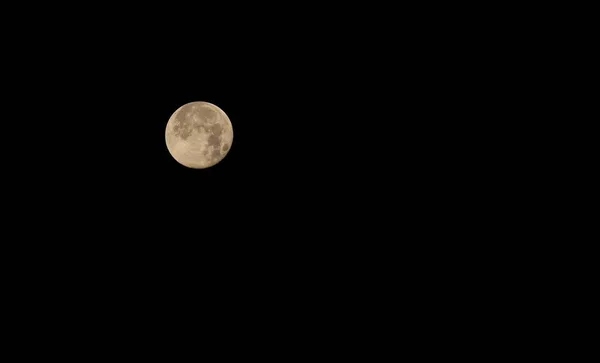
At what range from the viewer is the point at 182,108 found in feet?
8.81

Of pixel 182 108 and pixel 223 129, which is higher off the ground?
pixel 182 108

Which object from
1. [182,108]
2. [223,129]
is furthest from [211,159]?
[182,108]

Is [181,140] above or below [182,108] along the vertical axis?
below

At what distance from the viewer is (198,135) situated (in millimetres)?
2600

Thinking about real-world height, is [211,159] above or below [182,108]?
below

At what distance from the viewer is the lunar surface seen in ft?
8.54

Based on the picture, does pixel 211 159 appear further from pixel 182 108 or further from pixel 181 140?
pixel 182 108

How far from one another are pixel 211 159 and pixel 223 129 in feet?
0.84

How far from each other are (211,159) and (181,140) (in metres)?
0.27

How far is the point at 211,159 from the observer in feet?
8.65

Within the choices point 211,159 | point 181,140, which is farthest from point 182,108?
point 211,159

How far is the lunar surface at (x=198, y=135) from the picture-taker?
8.54 ft

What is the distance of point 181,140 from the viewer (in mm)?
2615

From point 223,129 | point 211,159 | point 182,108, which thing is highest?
point 182,108
